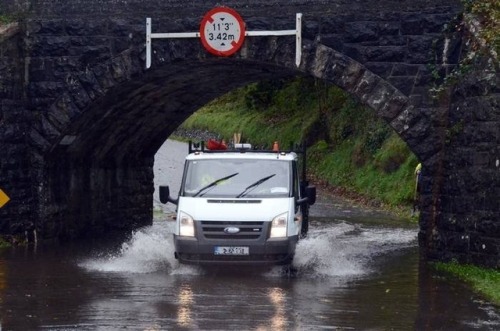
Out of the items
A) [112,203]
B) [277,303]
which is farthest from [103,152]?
[277,303]

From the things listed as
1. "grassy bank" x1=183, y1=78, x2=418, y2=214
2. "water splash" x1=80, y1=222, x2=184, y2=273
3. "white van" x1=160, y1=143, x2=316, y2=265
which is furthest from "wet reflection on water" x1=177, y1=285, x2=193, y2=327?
"grassy bank" x1=183, y1=78, x2=418, y2=214

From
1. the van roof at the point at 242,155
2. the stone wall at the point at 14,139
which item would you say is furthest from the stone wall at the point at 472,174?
the stone wall at the point at 14,139

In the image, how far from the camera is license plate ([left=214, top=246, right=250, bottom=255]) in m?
15.0

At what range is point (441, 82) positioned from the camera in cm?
1656

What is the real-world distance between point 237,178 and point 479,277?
13.5ft

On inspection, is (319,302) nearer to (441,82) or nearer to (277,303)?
(277,303)

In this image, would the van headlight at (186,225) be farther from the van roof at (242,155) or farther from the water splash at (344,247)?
the water splash at (344,247)

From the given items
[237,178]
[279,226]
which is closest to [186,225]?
[237,178]

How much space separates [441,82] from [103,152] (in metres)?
8.88

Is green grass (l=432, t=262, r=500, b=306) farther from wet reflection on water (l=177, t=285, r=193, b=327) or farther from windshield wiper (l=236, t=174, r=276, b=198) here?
wet reflection on water (l=177, t=285, r=193, b=327)

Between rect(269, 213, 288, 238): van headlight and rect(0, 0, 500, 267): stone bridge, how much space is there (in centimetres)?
283

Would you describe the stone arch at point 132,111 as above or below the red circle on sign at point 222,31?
below

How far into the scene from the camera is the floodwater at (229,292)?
11320 millimetres

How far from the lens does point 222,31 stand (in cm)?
1784
